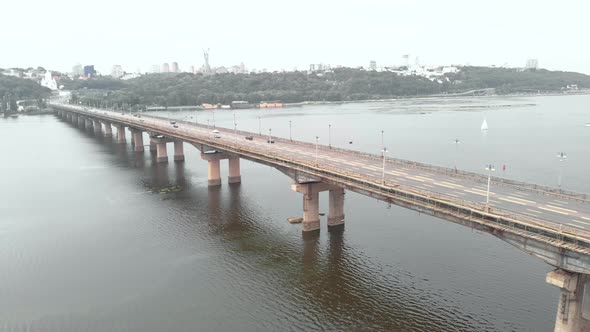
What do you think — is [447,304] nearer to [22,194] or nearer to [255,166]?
[255,166]

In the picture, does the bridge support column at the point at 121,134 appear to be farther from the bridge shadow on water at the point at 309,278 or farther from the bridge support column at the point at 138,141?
the bridge shadow on water at the point at 309,278

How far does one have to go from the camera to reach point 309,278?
151 ft

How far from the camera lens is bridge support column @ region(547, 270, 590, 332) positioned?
30328mm

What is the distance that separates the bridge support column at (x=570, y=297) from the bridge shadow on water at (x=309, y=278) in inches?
246

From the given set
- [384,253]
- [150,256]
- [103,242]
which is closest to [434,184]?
[384,253]

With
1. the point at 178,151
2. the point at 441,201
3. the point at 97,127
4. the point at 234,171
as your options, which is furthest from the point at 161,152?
the point at 97,127

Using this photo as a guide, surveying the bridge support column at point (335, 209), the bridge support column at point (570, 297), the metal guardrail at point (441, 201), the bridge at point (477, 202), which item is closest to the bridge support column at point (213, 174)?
the bridge at point (477, 202)

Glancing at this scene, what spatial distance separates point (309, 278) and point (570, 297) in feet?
76.2

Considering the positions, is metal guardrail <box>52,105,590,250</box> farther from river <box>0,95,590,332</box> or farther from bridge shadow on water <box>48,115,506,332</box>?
river <box>0,95,590,332</box>

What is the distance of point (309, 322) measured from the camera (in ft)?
126

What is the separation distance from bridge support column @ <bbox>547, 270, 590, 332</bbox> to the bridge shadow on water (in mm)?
6245

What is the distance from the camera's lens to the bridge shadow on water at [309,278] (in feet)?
125

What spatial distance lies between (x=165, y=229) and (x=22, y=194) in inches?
1563

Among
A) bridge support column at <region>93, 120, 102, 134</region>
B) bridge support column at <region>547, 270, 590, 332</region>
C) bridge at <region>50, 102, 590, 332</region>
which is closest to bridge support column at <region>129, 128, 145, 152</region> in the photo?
bridge at <region>50, 102, 590, 332</region>
